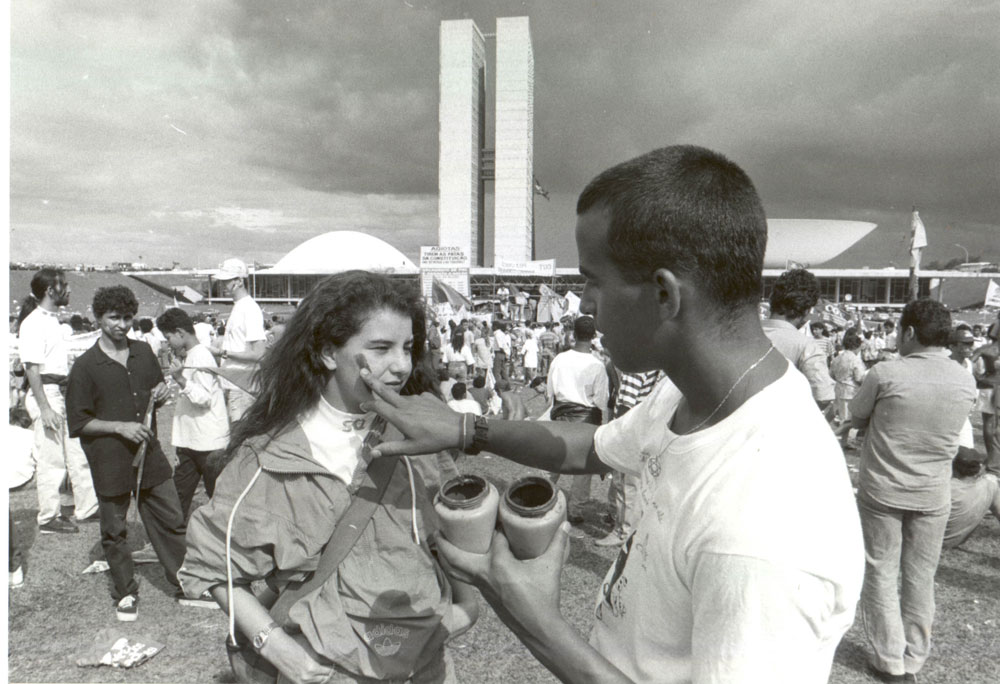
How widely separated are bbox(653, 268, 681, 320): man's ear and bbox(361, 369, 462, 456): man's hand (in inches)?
32.1

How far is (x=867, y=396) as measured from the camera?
379 cm

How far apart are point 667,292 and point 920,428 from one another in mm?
3219

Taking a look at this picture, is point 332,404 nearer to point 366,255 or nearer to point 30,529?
point 30,529

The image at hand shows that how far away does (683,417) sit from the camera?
128 centimetres

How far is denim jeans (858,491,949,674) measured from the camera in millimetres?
3633

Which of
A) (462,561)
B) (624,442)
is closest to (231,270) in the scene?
(624,442)

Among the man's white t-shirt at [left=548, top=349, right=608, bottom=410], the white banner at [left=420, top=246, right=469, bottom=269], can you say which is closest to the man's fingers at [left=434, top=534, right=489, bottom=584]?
the man's white t-shirt at [left=548, top=349, right=608, bottom=410]

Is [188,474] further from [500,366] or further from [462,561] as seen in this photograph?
[500,366]

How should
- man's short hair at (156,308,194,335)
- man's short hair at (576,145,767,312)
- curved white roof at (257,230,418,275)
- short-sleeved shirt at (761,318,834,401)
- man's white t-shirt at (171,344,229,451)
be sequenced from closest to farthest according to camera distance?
man's short hair at (576,145,767,312), short-sleeved shirt at (761,318,834,401), man's white t-shirt at (171,344,229,451), man's short hair at (156,308,194,335), curved white roof at (257,230,418,275)

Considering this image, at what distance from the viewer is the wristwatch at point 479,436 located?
6.12 ft

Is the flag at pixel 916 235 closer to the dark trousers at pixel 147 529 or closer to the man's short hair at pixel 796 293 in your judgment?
the man's short hair at pixel 796 293

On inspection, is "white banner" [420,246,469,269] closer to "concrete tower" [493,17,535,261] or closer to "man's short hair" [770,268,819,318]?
"man's short hair" [770,268,819,318]

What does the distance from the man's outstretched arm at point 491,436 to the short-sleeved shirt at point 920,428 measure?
8.28 ft

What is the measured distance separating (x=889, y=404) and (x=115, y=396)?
470 cm
